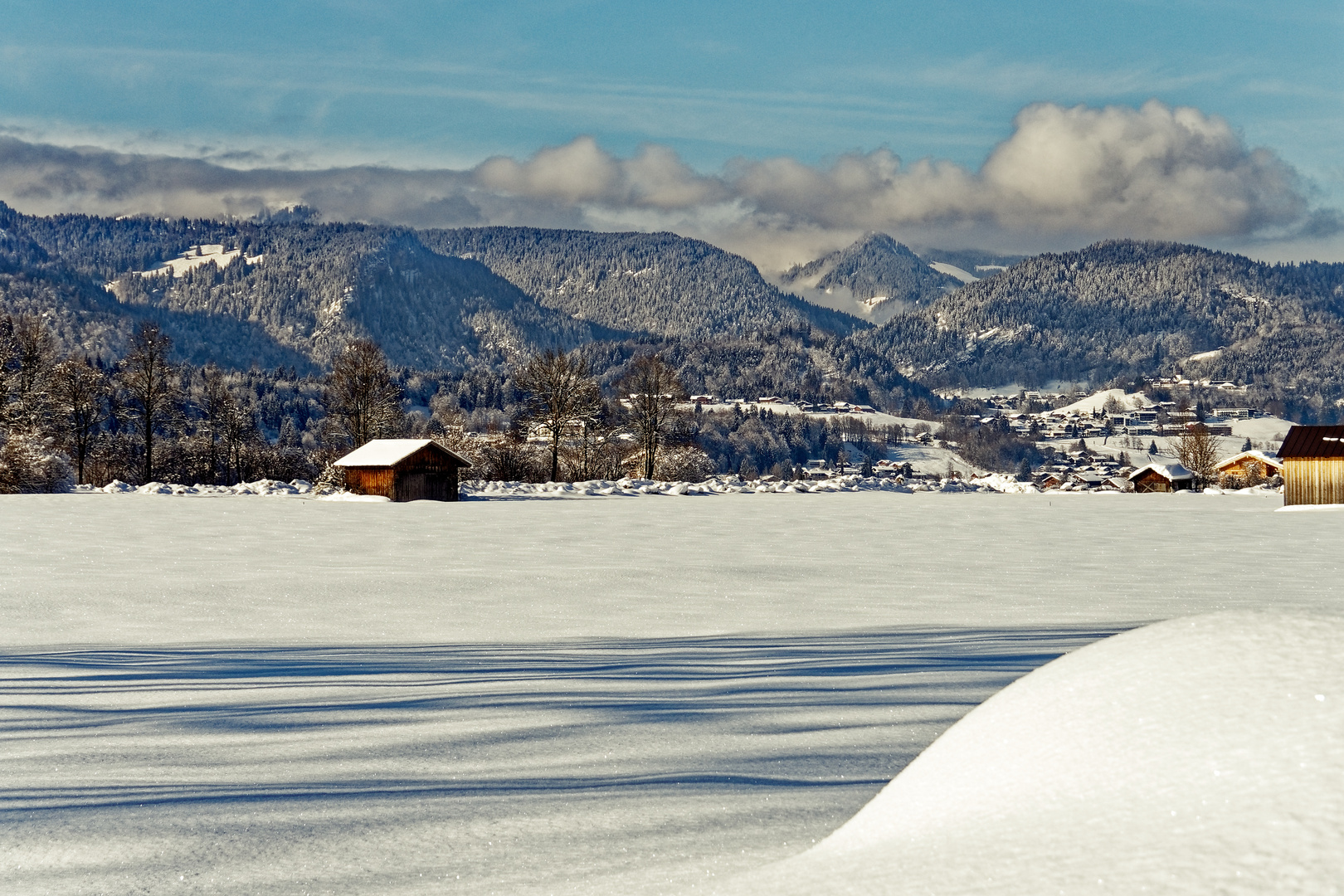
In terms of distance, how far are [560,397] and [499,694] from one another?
2154 inches

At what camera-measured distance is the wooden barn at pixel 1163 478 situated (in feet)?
266

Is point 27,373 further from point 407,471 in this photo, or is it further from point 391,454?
point 407,471

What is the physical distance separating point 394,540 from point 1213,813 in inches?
973

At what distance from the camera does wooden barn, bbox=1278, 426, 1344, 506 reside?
46312mm

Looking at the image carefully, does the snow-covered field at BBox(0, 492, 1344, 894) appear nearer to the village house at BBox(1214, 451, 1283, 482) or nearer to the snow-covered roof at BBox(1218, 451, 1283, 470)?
the village house at BBox(1214, 451, 1283, 482)

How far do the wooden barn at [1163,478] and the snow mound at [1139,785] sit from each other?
8582 cm

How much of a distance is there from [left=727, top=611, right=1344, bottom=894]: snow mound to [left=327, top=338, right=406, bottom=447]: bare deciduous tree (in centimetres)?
6004

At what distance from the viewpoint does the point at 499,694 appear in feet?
24.2

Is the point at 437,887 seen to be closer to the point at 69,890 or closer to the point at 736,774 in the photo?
the point at 69,890

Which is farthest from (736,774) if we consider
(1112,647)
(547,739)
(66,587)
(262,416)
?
(262,416)

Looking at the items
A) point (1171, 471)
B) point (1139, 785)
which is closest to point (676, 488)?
point (1171, 471)

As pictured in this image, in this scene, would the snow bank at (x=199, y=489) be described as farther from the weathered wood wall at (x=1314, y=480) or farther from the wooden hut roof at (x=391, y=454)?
the weathered wood wall at (x=1314, y=480)

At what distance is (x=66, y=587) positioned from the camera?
50.8 feet

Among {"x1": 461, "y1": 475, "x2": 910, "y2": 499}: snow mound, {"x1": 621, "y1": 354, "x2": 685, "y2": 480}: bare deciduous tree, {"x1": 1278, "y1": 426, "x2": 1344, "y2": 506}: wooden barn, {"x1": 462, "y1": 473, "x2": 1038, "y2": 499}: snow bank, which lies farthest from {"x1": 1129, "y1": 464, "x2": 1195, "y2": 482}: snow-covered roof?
{"x1": 621, "y1": 354, "x2": 685, "y2": 480}: bare deciduous tree
